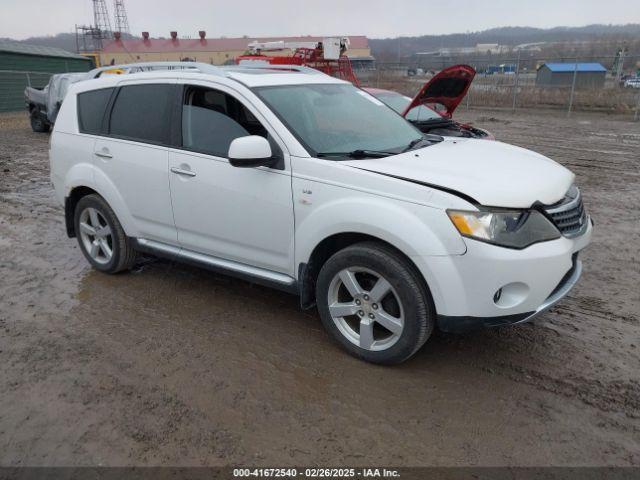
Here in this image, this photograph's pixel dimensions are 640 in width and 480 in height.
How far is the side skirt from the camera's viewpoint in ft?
12.4

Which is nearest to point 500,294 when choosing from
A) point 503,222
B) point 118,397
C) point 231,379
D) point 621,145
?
point 503,222

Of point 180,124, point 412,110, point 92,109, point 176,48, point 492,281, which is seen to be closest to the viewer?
point 492,281

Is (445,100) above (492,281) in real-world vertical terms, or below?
above

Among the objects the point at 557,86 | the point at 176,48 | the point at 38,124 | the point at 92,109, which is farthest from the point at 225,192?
the point at 176,48

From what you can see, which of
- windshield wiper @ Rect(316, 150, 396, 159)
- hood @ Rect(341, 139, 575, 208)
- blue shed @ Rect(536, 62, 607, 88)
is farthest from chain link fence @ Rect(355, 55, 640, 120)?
windshield wiper @ Rect(316, 150, 396, 159)

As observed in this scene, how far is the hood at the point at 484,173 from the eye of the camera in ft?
10.0

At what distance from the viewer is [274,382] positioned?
3.33 meters

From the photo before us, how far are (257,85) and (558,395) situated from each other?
2.97m

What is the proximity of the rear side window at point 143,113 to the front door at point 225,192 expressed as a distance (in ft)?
0.69

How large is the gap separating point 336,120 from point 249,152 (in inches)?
36.5

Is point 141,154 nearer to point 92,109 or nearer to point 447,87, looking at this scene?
point 92,109

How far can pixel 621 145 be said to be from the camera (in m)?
12.6

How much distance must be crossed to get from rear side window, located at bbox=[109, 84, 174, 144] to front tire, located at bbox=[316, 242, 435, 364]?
191 cm

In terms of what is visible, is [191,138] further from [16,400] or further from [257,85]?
[16,400]
